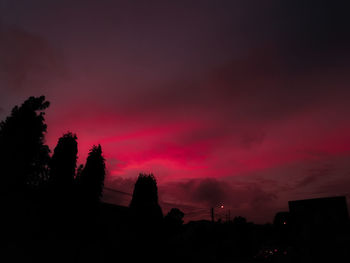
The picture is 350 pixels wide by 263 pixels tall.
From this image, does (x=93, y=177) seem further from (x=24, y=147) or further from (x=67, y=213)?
(x=24, y=147)

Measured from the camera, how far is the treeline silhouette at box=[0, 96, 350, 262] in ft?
47.9

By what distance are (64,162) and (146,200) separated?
5787 millimetres

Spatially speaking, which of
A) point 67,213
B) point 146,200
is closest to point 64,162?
point 67,213

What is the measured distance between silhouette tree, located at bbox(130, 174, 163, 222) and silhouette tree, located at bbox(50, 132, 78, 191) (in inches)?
171

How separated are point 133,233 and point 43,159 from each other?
7.48 metres

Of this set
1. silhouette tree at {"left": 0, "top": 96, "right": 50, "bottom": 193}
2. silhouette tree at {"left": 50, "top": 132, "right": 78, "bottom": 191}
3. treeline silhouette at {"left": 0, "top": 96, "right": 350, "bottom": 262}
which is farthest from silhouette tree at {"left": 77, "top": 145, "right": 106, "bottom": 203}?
Result: silhouette tree at {"left": 0, "top": 96, "right": 50, "bottom": 193}

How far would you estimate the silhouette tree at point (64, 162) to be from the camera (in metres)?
16.3

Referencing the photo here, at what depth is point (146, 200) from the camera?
15.1 m

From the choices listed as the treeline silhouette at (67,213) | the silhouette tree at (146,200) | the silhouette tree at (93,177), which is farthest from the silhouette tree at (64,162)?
Result: the silhouette tree at (146,200)

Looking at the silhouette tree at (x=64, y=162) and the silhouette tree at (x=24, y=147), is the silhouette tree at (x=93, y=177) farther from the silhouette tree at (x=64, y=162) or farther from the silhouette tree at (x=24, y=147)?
the silhouette tree at (x=24, y=147)

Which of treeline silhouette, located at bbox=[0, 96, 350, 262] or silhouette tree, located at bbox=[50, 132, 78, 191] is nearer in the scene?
treeline silhouette, located at bbox=[0, 96, 350, 262]

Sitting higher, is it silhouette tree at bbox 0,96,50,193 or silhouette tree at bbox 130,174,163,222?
silhouette tree at bbox 0,96,50,193

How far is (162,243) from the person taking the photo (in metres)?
14.6

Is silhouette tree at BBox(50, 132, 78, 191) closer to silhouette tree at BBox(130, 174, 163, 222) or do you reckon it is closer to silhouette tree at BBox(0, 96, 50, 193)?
silhouette tree at BBox(0, 96, 50, 193)
